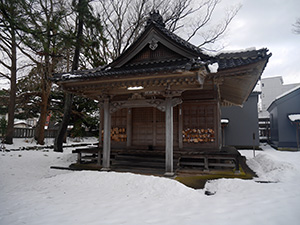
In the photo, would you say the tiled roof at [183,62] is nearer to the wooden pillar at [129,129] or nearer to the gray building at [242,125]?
the wooden pillar at [129,129]

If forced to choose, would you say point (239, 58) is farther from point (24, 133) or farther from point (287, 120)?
point (24, 133)

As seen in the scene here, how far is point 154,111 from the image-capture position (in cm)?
1009

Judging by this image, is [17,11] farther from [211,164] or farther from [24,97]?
[24,97]

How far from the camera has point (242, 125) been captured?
2008 cm

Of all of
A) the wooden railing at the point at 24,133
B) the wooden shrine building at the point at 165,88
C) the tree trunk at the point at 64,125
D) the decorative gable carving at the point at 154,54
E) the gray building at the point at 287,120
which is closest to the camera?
the wooden shrine building at the point at 165,88

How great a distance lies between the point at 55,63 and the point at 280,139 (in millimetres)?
22010

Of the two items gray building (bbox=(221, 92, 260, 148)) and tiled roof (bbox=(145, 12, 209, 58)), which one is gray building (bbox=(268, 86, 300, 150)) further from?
tiled roof (bbox=(145, 12, 209, 58))

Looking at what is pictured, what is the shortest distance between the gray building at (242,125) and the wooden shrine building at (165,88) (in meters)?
9.95

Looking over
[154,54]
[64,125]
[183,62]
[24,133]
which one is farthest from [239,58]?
[24,133]

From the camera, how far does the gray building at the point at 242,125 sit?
64.7 feet

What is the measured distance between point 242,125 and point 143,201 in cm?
1800

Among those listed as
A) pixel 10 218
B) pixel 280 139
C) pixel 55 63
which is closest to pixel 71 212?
pixel 10 218

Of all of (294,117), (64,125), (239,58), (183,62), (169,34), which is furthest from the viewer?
(294,117)

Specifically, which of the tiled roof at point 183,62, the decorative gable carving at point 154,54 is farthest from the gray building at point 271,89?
the decorative gable carving at point 154,54
